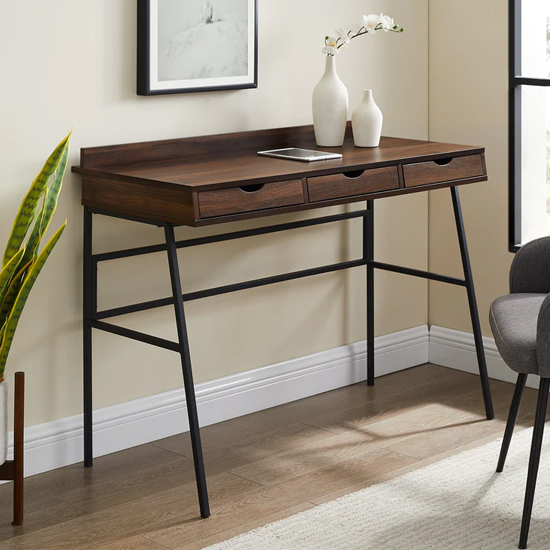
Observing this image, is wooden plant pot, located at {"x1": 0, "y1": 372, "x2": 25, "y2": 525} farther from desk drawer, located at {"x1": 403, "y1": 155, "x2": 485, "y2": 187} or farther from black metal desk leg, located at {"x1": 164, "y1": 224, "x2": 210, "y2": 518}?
desk drawer, located at {"x1": 403, "y1": 155, "x2": 485, "y2": 187}

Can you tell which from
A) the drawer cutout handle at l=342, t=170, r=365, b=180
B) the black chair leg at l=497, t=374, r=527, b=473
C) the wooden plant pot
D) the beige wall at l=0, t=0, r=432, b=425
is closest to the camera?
the wooden plant pot

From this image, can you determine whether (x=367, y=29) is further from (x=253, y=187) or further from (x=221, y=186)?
(x=221, y=186)

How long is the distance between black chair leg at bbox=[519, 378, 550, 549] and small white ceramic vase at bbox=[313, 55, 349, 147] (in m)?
1.21

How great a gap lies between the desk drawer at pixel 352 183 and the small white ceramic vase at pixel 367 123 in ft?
0.91

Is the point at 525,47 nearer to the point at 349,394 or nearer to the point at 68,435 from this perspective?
the point at 349,394

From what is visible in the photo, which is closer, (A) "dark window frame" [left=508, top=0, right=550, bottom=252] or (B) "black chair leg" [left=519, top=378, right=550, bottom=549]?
(B) "black chair leg" [left=519, top=378, right=550, bottom=549]

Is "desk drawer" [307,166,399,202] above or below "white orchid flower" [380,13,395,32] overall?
below

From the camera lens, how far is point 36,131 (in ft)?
9.22

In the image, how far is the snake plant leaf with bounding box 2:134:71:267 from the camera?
256cm

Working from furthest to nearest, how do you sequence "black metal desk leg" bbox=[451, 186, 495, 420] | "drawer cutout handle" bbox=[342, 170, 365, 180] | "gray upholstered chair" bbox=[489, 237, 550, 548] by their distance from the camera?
"black metal desk leg" bbox=[451, 186, 495, 420]
"drawer cutout handle" bbox=[342, 170, 365, 180]
"gray upholstered chair" bbox=[489, 237, 550, 548]

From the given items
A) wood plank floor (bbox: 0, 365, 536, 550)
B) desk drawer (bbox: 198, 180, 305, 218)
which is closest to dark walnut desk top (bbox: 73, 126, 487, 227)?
desk drawer (bbox: 198, 180, 305, 218)

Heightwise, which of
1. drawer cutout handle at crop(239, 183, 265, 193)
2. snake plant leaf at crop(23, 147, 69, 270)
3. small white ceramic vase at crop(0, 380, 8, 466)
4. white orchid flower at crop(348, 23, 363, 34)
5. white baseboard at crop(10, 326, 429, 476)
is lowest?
white baseboard at crop(10, 326, 429, 476)

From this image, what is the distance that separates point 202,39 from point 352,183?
2.30 ft

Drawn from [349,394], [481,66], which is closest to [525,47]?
[481,66]
